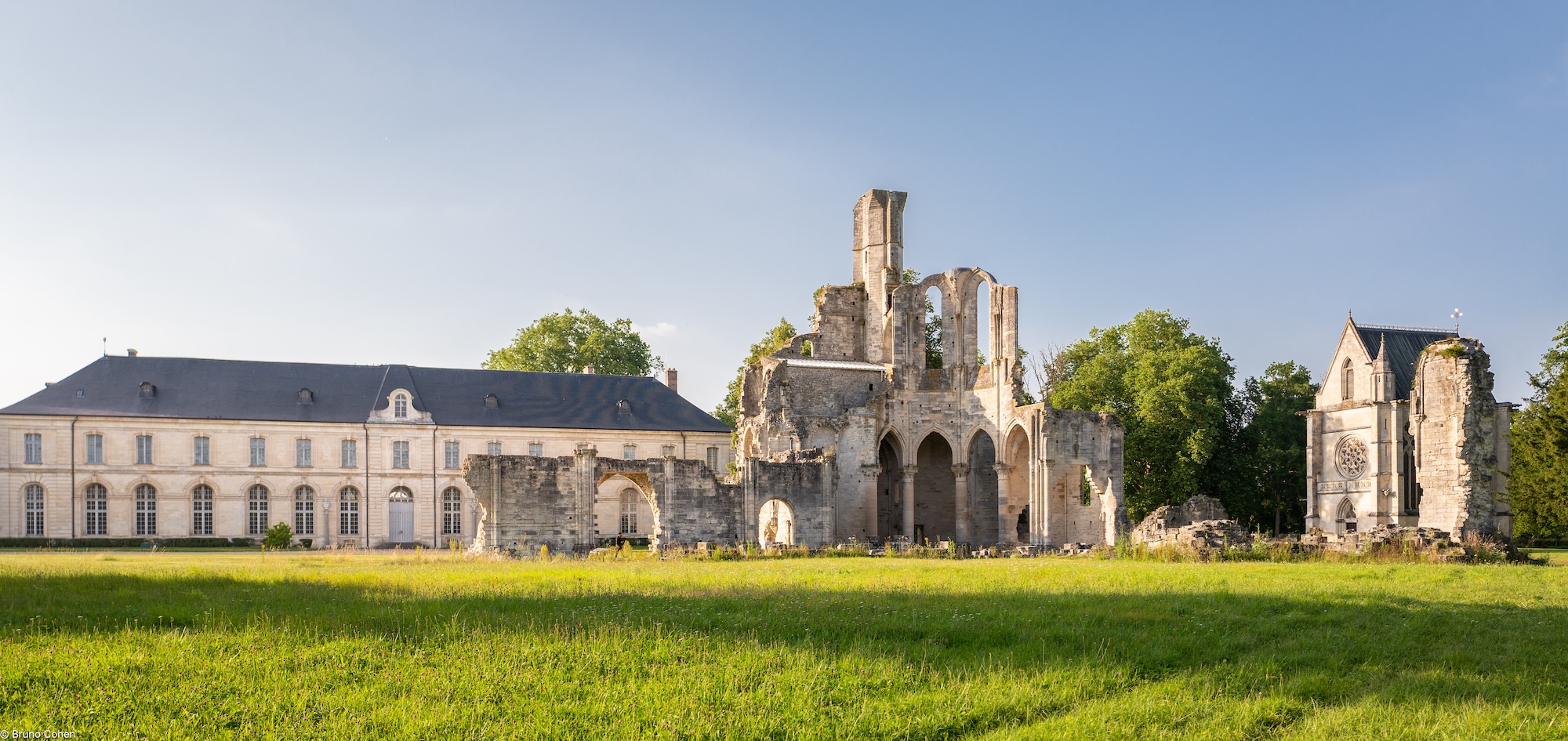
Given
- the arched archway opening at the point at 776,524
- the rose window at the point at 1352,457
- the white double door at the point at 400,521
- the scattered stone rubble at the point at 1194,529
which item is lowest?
the white double door at the point at 400,521

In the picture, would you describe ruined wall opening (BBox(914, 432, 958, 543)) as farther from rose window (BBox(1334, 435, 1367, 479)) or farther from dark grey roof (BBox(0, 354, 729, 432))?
rose window (BBox(1334, 435, 1367, 479))

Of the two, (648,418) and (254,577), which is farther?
(648,418)

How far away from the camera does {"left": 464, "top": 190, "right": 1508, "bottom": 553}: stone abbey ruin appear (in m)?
25.2

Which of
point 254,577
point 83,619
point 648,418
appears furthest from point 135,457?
point 83,619

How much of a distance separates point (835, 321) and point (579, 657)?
2973 centimetres

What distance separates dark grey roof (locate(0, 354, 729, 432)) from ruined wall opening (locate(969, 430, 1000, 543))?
14.6 meters

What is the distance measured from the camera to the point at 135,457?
42.4 m

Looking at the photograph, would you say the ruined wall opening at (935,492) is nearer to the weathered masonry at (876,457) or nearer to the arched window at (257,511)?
the weathered masonry at (876,457)

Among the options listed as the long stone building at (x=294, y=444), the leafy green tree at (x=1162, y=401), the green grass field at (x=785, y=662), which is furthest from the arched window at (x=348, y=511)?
the green grass field at (x=785, y=662)

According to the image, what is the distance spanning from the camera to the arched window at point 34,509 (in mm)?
41375

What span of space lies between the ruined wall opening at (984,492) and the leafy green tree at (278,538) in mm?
21783

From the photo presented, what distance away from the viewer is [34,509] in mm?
41375

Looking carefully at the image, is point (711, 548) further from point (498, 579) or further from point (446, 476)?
point (446, 476)

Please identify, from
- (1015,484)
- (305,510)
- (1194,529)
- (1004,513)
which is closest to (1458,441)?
(1194,529)
